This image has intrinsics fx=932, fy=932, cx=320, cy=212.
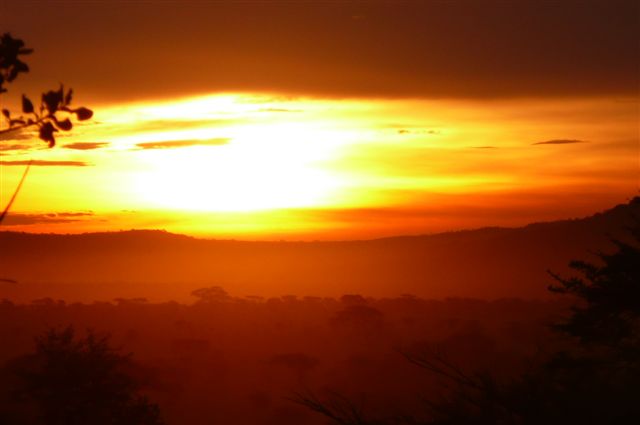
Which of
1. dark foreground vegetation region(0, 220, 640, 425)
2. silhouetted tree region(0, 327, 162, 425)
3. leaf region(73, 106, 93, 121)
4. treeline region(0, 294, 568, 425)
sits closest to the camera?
leaf region(73, 106, 93, 121)

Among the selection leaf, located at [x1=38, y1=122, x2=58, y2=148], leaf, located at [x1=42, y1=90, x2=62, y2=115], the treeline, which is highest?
leaf, located at [x1=42, y1=90, x2=62, y2=115]

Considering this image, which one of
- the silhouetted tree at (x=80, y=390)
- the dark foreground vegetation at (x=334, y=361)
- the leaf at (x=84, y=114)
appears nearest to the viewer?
the leaf at (x=84, y=114)

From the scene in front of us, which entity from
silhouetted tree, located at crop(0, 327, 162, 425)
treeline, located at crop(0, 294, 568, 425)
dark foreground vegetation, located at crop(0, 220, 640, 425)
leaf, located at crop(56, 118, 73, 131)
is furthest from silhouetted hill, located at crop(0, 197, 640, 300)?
leaf, located at crop(56, 118, 73, 131)

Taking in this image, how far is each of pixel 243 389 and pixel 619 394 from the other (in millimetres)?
55553

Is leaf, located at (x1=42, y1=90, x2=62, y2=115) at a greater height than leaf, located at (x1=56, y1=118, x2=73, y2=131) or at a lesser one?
greater

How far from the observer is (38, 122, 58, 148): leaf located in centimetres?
607

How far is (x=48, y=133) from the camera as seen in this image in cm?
609

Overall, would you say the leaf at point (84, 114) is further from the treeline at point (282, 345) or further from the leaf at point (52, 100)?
the treeline at point (282, 345)

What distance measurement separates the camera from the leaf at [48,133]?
239 inches

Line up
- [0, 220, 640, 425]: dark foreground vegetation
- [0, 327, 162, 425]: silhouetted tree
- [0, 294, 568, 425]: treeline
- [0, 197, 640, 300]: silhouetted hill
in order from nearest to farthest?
1. [0, 220, 640, 425]: dark foreground vegetation
2. [0, 327, 162, 425]: silhouetted tree
3. [0, 294, 568, 425]: treeline
4. [0, 197, 640, 300]: silhouetted hill

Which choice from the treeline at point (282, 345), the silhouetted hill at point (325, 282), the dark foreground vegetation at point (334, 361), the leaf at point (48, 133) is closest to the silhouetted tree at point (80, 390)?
the dark foreground vegetation at point (334, 361)

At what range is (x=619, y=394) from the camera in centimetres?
816

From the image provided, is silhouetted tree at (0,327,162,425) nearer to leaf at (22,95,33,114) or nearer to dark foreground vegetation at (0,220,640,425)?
dark foreground vegetation at (0,220,640,425)

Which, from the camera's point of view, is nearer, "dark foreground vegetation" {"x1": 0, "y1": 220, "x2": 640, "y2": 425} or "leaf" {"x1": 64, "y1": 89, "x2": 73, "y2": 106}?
"leaf" {"x1": 64, "y1": 89, "x2": 73, "y2": 106}
